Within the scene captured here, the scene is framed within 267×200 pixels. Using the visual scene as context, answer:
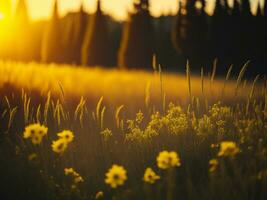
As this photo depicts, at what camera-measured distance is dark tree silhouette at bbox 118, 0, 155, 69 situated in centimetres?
3234

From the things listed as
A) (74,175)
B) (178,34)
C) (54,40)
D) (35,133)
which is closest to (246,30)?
(178,34)


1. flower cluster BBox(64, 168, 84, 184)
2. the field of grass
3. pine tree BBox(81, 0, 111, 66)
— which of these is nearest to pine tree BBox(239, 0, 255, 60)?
pine tree BBox(81, 0, 111, 66)

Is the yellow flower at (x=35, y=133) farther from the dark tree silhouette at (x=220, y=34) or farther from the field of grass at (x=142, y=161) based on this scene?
the dark tree silhouette at (x=220, y=34)

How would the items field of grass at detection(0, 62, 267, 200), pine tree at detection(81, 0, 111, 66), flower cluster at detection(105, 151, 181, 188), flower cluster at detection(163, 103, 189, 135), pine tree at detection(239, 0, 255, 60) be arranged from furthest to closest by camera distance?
pine tree at detection(81, 0, 111, 66) < pine tree at detection(239, 0, 255, 60) < flower cluster at detection(163, 103, 189, 135) < field of grass at detection(0, 62, 267, 200) < flower cluster at detection(105, 151, 181, 188)

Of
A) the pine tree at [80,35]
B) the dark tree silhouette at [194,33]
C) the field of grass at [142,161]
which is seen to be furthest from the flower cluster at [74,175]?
the pine tree at [80,35]

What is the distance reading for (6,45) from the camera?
47.8 meters

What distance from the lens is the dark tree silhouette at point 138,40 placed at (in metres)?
32.3

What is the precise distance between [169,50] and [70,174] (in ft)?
124

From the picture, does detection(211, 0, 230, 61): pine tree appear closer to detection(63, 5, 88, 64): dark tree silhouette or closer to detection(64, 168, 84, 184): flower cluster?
detection(63, 5, 88, 64): dark tree silhouette

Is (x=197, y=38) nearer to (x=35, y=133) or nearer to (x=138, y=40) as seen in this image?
(x=138, y=40)

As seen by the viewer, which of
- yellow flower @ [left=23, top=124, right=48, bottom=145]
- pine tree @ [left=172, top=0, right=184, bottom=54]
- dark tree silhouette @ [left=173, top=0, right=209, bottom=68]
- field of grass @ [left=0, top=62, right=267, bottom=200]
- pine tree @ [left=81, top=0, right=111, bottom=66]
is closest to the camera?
field of grass @ [left=0, top=62, right=267, bottom=200]

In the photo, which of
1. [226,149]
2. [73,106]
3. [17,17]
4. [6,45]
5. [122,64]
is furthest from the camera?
[6,45]

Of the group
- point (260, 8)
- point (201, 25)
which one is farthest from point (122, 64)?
point (260, 8)

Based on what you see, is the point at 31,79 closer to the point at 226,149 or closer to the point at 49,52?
the point at 226,149
